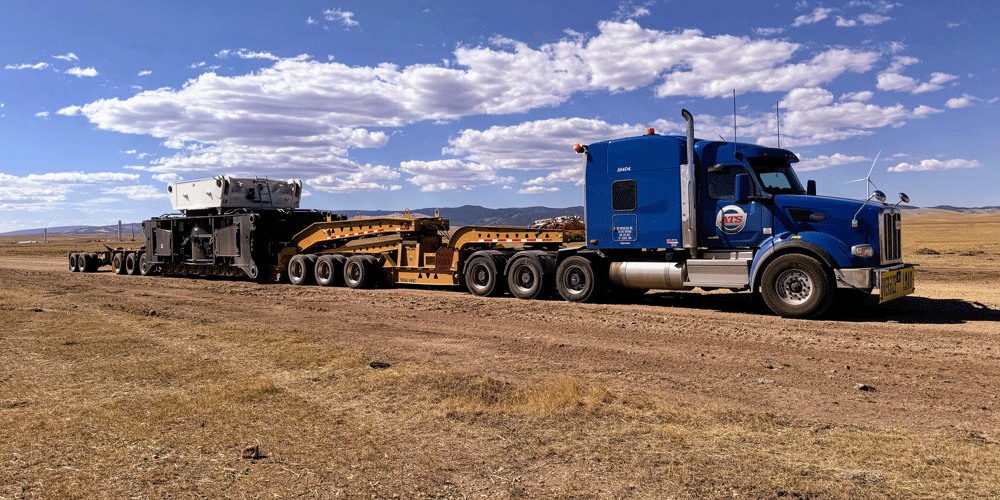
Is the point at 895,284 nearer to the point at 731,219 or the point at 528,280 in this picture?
the point at 731,219

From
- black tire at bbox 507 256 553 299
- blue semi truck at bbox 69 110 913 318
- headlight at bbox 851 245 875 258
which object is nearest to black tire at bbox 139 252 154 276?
blue semi truck at bbox 69 110 913 318

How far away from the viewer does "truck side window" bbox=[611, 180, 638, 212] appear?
1299 centimetres

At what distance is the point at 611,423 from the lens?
17.0 ft

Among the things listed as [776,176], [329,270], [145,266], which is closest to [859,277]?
[776,176]

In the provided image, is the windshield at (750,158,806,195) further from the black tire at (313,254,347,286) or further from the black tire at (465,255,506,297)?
the black tire at (313,254,347,286)

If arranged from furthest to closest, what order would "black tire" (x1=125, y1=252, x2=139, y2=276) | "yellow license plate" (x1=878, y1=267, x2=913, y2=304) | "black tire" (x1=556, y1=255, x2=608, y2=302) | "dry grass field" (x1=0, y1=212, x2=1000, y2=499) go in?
1. "black tire" (x1=125, y1=252, x2=139, y2=276)
2. "black tire" (x1=556, y1=255, x2=608, y2=302)
3. "yellow license plate" (x1=878, y1=267, x2=913, y2=304)
4. "dry grass field" (x1=0, y1=212, x2=1000, y2=499)

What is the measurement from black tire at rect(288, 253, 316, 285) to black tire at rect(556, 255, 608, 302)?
8.50 m

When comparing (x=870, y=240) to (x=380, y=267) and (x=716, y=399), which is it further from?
(x=380, y=267)

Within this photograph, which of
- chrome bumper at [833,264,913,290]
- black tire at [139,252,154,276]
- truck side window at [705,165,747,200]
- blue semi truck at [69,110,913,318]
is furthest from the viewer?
black tire at [139,252,154,276]

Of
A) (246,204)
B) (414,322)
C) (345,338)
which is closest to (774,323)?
(414,322)

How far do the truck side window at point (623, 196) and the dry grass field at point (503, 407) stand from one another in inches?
103

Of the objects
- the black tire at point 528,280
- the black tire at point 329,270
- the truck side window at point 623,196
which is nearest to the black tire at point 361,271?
the black tire at point 329,270

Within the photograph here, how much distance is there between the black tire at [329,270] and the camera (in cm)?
1850

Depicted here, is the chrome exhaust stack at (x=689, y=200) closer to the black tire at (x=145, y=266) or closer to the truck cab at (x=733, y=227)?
the truck cab at (x=733, y=227)
